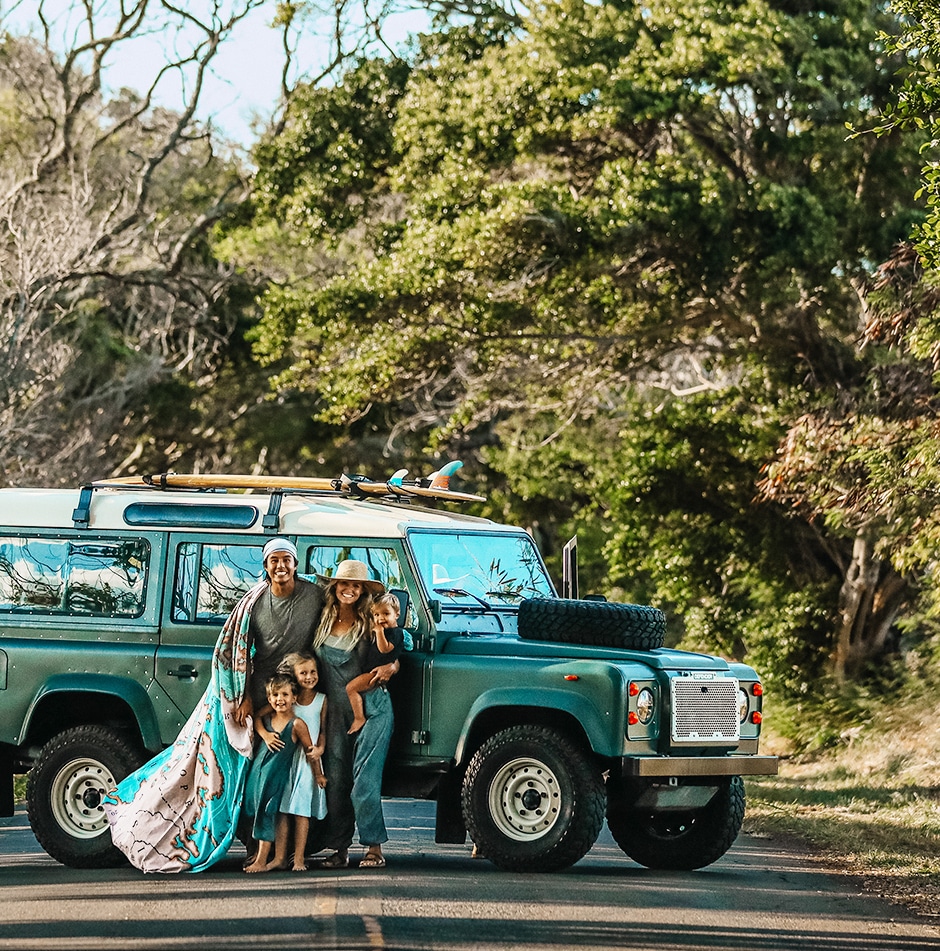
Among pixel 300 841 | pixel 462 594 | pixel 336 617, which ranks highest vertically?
pixel 462 594

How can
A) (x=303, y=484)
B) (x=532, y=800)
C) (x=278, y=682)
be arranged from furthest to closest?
(x=303, y=484) → (x=532, y=800) → (x=278, y=682)

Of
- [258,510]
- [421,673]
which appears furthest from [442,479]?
[421,673]

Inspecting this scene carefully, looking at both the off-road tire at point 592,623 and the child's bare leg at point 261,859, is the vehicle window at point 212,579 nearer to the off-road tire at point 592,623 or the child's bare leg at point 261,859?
the child's bare leg at point 261,859

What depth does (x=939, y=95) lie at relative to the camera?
11.3m

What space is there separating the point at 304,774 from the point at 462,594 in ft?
5.26

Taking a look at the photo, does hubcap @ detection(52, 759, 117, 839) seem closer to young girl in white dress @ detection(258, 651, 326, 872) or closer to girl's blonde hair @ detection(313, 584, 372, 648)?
young girl in white dress @ detection(258, 651, 326, 872)

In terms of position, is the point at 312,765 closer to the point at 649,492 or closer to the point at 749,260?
the point at 749,260

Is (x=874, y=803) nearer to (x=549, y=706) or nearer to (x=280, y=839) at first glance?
(x=549, y=706)

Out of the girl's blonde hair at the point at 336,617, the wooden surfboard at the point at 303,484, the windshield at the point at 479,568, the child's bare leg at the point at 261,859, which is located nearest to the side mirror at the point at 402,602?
the girl's blonde hair at the point at 336,617

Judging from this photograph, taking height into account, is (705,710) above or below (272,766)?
above

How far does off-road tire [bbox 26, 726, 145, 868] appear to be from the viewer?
35.2 feet

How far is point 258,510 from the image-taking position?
432 inches

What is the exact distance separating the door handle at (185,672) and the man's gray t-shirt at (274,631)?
723 millimetres

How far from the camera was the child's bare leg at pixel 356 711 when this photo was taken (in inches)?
400
